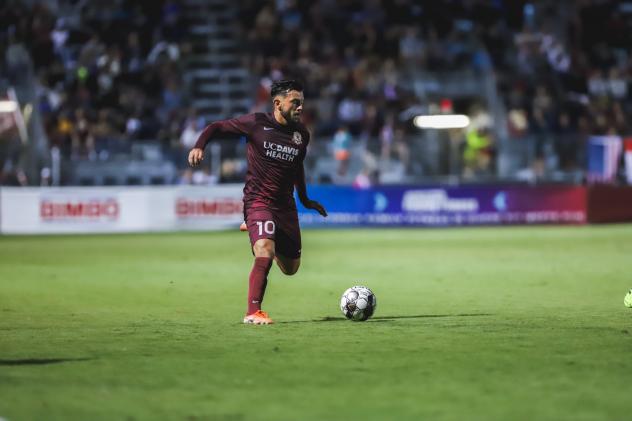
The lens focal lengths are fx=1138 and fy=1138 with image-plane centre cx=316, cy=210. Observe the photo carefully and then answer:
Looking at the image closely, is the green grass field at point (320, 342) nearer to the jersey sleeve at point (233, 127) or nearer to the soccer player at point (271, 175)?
the soccer player at point (271, 175)

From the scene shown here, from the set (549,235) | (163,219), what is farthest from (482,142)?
(163,219)

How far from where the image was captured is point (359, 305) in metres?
11.5

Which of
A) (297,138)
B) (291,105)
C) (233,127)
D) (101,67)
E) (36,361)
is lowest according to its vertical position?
(36,361)

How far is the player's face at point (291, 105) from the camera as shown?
11.3 metres

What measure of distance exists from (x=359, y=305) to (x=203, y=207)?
19167 mm

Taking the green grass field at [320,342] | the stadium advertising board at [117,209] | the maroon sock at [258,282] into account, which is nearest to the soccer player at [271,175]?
the maroon sock at [258,282]

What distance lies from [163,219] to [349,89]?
750cm

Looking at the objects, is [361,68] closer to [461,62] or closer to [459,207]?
[461,62]

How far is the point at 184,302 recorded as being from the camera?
1399 cm

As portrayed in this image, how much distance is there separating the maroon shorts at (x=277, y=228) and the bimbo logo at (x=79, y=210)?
1889 centimetres

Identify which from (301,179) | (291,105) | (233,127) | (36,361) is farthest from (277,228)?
(36,361)

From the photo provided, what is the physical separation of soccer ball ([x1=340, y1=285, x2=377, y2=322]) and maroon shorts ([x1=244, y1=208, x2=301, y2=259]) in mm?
717

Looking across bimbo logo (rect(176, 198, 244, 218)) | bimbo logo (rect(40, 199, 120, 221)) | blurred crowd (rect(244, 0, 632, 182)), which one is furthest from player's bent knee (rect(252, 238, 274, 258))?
bimbo logo (rect(40, 199, 120, 221))

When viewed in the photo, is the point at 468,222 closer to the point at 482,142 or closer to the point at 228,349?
the point at 482,142
